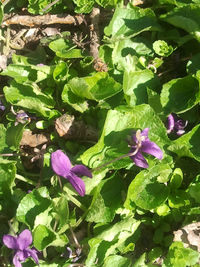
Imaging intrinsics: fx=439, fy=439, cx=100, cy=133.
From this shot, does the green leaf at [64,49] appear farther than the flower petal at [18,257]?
Yes

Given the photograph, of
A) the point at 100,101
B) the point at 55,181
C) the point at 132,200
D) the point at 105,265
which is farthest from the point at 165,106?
the point at 105,265

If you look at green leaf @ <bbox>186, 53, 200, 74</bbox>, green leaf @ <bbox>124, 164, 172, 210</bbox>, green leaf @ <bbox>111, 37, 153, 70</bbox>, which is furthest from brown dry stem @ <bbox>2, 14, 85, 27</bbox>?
green leaf @ <bbox>124, 164, 172, 210</bbox>

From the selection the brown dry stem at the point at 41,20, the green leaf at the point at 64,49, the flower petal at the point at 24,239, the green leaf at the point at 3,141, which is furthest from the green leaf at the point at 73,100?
the flower petal at the point at 24,239

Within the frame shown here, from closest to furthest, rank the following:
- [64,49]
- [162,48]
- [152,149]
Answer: [152,149], [162,48], [64,49]

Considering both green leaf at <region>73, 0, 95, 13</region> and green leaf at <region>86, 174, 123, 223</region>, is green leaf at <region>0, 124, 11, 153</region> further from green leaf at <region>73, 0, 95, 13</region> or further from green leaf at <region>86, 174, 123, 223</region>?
green leaf at <region>73, 0, 95, 13</region>

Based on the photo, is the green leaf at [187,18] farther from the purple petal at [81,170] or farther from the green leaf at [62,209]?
the green leaf at [62,209]

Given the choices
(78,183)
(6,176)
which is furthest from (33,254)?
(6,176)

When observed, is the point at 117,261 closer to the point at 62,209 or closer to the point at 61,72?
the point at 62,209

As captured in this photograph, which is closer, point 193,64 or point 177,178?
point 177,178
